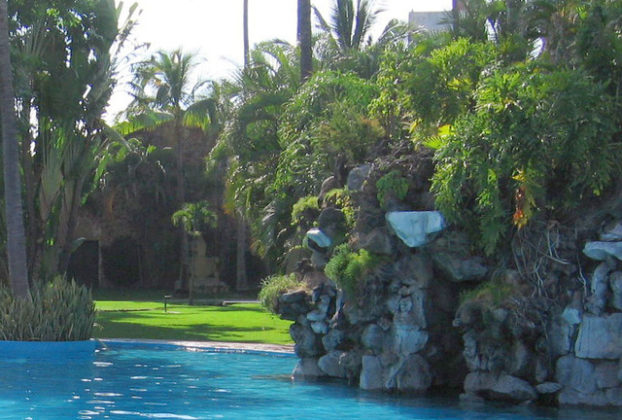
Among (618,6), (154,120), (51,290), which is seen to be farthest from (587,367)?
(154,120)

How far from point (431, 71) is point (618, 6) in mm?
2907

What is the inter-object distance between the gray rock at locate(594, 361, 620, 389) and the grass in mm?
8338

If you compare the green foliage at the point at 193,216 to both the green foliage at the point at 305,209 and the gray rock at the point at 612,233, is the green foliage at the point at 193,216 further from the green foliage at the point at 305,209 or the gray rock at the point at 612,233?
the gray rock at the point at 612,233

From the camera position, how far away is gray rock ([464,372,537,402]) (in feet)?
42.1

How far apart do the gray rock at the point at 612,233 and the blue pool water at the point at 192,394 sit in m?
2.28

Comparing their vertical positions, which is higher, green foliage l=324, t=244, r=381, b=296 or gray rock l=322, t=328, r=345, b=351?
green foliage l=324, t=244, r=381, b=296

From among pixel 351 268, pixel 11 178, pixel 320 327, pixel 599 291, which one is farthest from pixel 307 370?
pixel 11 178

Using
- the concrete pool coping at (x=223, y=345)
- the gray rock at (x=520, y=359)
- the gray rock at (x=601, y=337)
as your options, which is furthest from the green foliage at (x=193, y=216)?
the gray rock at (x=601, y=337)

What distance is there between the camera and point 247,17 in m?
43.2

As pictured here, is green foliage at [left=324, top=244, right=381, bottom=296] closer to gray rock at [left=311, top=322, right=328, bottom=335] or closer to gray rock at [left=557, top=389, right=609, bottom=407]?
gray rock at [left=311, top=322, right=328, bottom=335]

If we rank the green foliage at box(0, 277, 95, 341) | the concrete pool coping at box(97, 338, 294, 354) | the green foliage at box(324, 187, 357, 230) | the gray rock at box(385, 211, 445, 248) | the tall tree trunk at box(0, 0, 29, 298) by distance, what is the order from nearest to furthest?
the gray rock at box(385, 211, 445, 248), the green foliage at box(324, 187, 357, 230), the green foliage at box(0, 277, 95, 341), the tall tree trunk at box(0, 0, 29, 298), the concrete pool coping at box(97, 338, 294, 354)

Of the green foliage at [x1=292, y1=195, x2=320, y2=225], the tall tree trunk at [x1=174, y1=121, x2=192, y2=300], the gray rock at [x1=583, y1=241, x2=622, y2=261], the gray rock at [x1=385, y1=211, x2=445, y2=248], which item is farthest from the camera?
the tall tree trunk at [x1=174, y1=121, x2=192, y2=300]

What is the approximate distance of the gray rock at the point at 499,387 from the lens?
42.1ft

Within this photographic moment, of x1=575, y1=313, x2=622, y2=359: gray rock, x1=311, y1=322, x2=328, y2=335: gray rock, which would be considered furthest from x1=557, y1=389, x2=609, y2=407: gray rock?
x1=311, y1=322, x2=328, y2=335: gray rock
